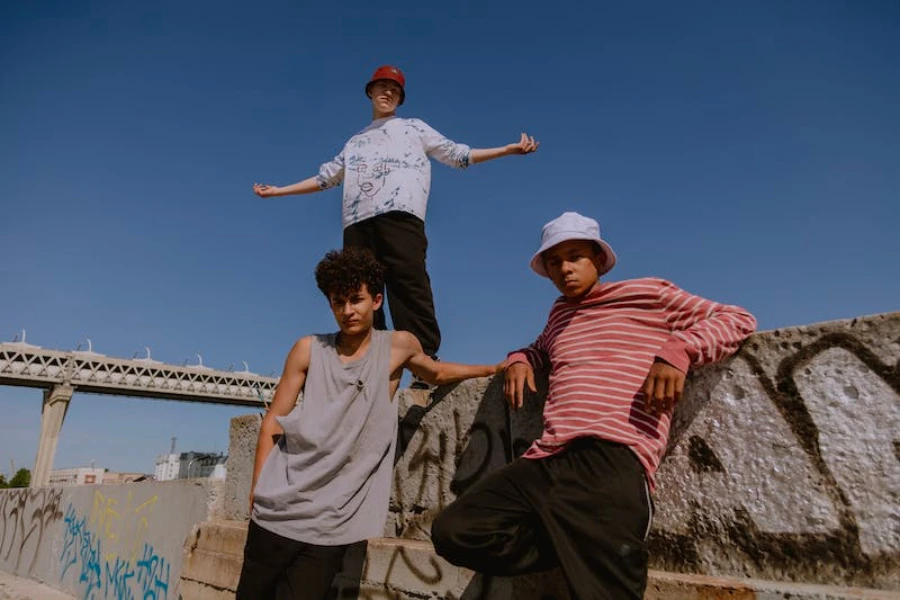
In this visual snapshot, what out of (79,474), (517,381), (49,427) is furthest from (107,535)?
(79,474)

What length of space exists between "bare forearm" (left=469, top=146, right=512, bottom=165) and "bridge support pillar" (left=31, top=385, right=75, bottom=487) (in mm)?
36858

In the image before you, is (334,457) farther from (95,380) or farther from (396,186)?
(95,380)

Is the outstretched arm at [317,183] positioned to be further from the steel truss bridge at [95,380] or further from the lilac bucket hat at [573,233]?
the steel truss bridge at [95,380]

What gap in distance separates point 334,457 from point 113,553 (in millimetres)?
5053

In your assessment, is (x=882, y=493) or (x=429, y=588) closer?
(x=882, y=493)

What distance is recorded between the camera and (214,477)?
188 inches

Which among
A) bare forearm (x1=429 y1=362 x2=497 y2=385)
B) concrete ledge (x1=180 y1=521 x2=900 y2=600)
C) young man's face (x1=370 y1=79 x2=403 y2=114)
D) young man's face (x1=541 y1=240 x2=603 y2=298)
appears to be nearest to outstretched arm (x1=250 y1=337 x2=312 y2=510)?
bare forearm (x1=429 y1=362 x2=497 y2=385)

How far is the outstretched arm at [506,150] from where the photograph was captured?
370 centimetres

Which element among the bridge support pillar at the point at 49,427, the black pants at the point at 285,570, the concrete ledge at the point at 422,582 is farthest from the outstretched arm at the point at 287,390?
the bridge support pillar at the point at 49,427

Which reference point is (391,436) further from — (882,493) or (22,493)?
(22,493)

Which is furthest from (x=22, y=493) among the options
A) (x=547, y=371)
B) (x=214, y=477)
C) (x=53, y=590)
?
(x=547, y=371)

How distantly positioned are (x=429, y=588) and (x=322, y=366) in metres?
1.22

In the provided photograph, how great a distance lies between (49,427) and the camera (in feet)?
109

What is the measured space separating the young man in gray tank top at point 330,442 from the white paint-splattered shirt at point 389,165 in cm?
85
